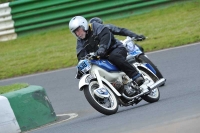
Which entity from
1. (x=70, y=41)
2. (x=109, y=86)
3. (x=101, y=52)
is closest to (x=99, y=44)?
(x=101, y=52)

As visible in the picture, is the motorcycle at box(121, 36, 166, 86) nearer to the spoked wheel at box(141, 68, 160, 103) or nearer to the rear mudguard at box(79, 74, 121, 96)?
the spoked wheel at box(141, 68, 160, 103)

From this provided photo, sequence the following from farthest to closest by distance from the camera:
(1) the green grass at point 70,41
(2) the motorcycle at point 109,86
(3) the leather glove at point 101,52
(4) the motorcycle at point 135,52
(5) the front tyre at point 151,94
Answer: (1) the green grass at point 70,41 → (4) the motorcycle at point 135,52 → (5) the front tyre at point 151,94 → (3) the leather glove at point 101,52 → (2) the motorcycle at point 109,86

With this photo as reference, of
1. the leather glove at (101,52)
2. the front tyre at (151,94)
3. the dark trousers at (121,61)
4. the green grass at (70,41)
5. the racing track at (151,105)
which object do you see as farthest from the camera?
the green grass at (70,41)

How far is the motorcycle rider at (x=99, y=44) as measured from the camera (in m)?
10.2

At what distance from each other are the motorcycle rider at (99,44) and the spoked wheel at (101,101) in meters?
0.38

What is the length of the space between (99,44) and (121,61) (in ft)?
1.29

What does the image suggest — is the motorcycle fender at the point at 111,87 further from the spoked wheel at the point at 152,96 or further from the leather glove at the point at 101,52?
the spoked wheel at the point at 152,96

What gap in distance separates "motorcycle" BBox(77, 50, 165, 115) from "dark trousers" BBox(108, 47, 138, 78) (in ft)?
0.25

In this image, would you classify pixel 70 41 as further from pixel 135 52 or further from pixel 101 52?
pixel 101 52

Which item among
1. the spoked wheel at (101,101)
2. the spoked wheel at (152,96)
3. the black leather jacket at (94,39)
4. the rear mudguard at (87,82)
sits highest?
the black leather jacket at (94,39)

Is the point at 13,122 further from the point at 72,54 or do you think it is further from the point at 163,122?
the point at 72,54

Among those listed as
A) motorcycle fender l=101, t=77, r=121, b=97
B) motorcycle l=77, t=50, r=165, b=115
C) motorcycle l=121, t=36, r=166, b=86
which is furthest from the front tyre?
motorcycle l=121, t=36, r=166, b=86

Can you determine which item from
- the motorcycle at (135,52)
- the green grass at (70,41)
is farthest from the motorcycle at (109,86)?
the green grass at (70,41)

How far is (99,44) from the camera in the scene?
33.9 feet
